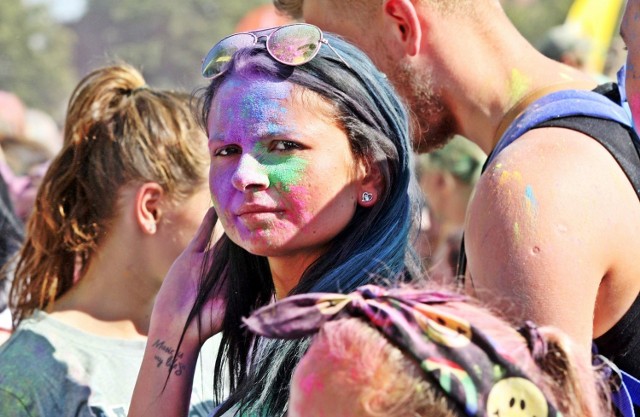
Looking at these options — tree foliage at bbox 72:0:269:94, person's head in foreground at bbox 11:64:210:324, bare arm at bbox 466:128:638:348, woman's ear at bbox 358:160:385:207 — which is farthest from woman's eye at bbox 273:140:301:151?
tree foliage at bbox 72:0:269:94

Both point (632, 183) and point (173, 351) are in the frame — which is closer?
point (632, 183)

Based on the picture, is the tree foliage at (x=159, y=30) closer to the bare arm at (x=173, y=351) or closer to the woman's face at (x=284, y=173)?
the bare arm at (x=173, y=351)

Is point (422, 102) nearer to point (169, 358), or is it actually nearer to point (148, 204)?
point (169, 358)

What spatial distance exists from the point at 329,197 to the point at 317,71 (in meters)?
0.26

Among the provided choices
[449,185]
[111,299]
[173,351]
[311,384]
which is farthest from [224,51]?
[449,185]

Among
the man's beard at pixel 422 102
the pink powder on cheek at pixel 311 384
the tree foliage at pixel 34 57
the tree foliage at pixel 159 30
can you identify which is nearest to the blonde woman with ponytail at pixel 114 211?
the man's beard at pixel 422 102

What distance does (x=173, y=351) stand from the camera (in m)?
2.22

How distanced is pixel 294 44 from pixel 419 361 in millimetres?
898

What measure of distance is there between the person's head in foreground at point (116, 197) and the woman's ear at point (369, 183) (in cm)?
111

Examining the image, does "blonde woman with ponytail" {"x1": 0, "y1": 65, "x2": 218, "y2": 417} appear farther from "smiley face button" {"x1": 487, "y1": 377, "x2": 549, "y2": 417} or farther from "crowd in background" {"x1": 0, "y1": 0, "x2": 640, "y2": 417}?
"smiley face button" {"x1": 487, "y1": 377, "x2": 549, "y2": 417}

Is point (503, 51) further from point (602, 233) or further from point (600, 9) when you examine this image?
point (600, 9)

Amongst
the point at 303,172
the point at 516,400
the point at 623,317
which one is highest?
the point at 303,172

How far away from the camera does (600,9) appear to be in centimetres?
689

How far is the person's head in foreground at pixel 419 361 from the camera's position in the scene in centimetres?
125
